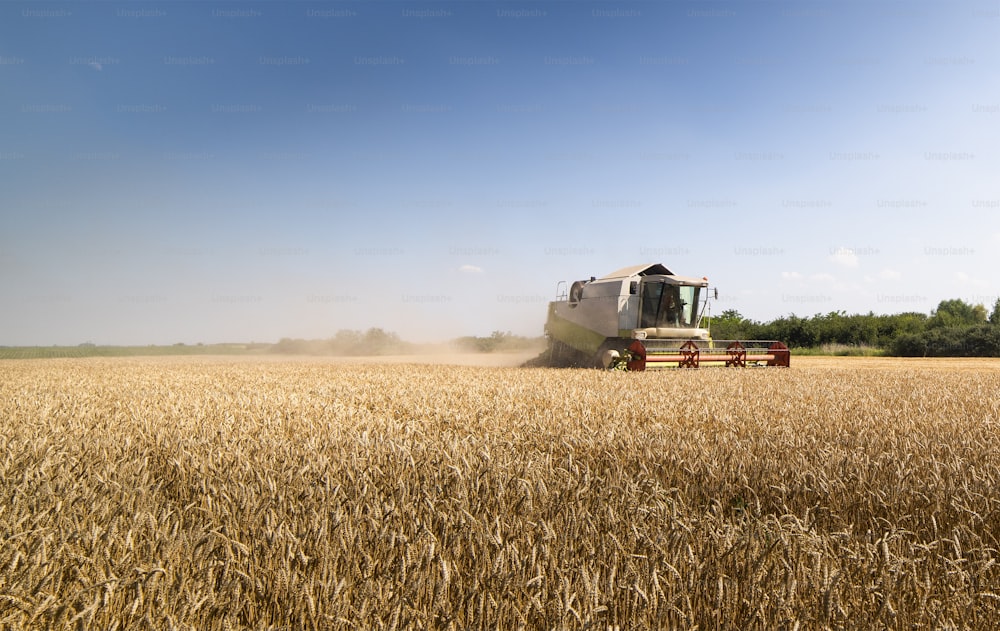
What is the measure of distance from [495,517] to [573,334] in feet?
58.1

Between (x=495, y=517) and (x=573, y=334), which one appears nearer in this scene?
(x=495, y=517)

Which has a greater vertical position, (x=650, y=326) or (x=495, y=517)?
(x=650, y=326)

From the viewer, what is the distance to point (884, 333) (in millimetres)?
43688

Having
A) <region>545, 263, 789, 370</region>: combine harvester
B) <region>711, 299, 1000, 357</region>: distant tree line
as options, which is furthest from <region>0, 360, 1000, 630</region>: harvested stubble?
<region>711, 299, 1000, 357</region>: distant tree line

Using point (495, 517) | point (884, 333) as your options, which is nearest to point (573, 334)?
point (495, 517)

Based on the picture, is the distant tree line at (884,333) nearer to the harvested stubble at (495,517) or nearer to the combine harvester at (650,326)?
the combine harvester at (650,326)

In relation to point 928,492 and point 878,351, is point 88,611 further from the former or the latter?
point 878,351

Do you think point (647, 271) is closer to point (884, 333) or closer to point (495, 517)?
point (495, 517)

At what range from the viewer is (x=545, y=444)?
4.87 metres

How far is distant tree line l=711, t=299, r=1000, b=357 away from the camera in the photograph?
3528cm

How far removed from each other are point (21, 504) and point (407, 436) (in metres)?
2.50

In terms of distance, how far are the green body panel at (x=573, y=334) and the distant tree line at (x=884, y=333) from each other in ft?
81.7

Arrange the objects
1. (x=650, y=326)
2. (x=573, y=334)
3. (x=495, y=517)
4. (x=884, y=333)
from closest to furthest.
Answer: (x=495, y=517), (x=650, y=326), (x=573, y=334), (x=884, y=333)

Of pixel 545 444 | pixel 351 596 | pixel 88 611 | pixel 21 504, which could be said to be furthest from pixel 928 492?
pixel 21 504
